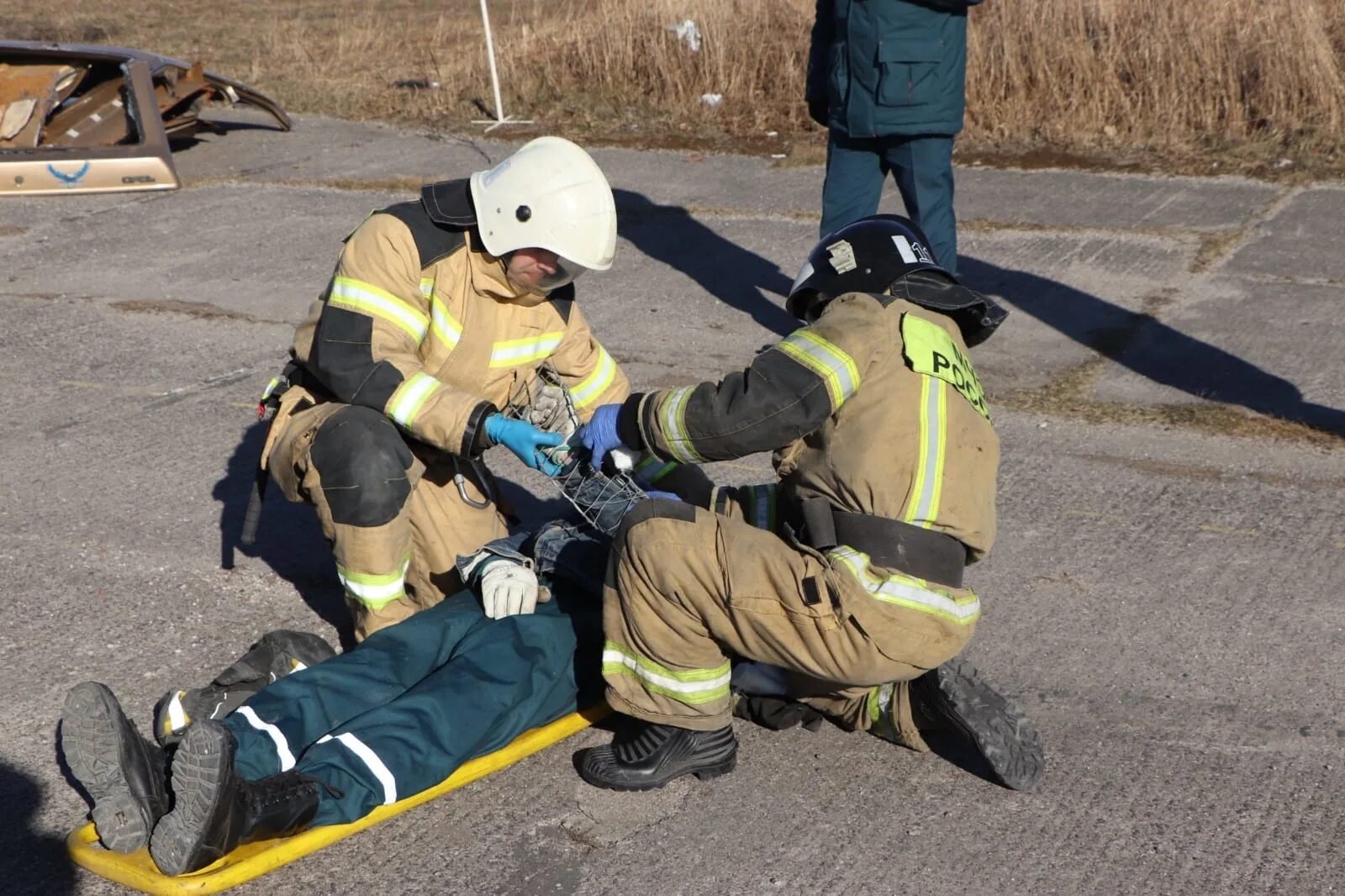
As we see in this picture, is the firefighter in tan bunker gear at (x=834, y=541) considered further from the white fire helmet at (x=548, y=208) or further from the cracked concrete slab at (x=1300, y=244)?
the cracked concrete slab at (x=1300, y=244)

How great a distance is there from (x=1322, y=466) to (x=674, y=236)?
4369 millimetres

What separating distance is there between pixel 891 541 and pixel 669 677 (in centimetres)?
60

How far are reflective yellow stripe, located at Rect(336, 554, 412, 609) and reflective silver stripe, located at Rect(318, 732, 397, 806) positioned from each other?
748 millimetres

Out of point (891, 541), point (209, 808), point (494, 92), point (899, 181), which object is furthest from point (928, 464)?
point (494, 92)

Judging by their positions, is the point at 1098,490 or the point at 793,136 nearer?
the point at 1098,490

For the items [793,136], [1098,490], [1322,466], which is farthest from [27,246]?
[1322,466]

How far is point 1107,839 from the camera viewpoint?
3.18 meters

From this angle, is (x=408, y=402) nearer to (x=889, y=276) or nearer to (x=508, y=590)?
(x=508, y=590)

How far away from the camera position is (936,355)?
10.7ft

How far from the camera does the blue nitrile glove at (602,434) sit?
356 cm

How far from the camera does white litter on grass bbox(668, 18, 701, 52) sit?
11617 millimetres

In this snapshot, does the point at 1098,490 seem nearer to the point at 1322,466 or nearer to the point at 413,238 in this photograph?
the point at 1322,466

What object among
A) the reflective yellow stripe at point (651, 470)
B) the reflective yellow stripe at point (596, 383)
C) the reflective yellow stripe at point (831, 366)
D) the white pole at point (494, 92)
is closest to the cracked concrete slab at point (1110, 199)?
the white pole at point (494, 92)

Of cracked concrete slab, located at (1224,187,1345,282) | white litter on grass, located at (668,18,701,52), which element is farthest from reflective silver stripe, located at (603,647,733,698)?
white litter on grass, located at (668,18,701,52)
